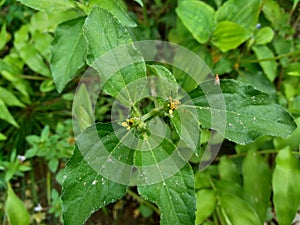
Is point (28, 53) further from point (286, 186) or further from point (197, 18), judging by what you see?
point (286, 186)

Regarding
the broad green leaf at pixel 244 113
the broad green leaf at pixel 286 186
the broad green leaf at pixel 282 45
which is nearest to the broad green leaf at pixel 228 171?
the broad green leaf at pixel 286 186

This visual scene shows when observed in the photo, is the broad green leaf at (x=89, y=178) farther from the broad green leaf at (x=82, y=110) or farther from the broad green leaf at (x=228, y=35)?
the broad green leaf at (x=228, y=35)

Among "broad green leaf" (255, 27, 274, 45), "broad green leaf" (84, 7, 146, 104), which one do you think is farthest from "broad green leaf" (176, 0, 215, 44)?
"broad green leaf" (84, 7, 146, 104)

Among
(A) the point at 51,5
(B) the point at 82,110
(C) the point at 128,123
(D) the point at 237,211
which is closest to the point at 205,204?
(D) the point at 237,211

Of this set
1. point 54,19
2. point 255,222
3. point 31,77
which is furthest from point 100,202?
point 31,77

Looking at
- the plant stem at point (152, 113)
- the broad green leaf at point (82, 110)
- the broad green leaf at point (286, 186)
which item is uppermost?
the plant stem at point (152, 113)

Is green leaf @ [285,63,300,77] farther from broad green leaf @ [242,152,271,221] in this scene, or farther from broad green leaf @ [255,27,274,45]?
broad green leaf @ [242,152,271,221]

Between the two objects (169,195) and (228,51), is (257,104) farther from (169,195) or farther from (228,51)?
(228,51)
